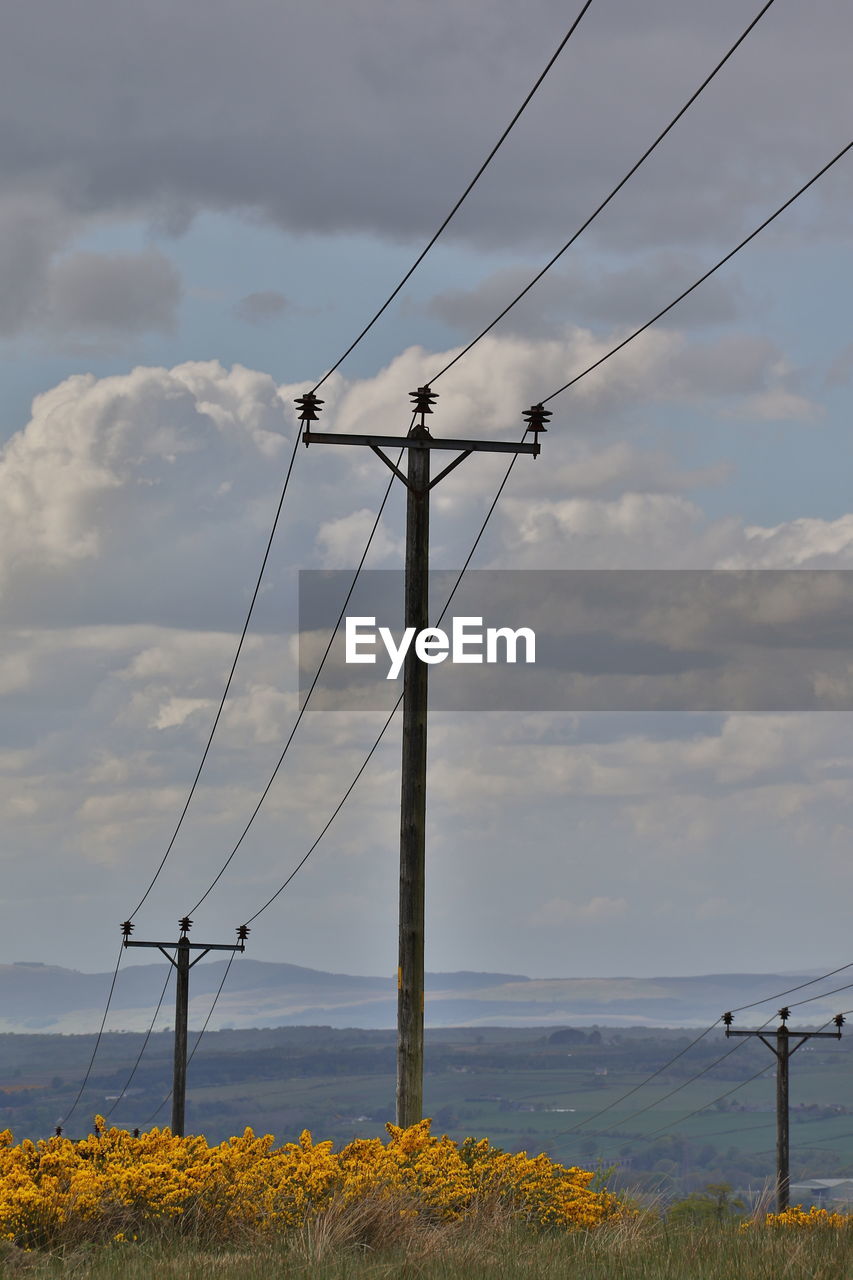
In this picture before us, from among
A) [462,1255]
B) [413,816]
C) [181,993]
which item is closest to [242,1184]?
[462,1255]

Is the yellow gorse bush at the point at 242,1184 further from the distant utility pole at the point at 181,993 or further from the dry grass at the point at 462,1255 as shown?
the distant utility pole at the point at 181,993

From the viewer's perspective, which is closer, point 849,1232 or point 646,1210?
point 849,1232

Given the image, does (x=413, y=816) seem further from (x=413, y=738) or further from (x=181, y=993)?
(x=181, y=993)

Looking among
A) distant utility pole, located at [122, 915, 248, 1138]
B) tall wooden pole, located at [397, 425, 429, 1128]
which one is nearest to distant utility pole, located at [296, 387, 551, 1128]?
tall wooden pole, located at [397, 425, 429, 1128]

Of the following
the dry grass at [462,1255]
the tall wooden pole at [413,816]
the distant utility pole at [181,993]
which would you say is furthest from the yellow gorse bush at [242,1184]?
the distant utility pole at [181,993]

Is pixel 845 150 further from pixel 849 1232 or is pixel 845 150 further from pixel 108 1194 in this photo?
pixel 108 1194

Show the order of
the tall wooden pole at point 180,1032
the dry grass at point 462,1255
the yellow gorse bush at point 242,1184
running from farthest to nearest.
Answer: the tall wooden pole at point 180,1032 < the yellow gorse bush at point 242,1184 < the dry grass at point 462,1255

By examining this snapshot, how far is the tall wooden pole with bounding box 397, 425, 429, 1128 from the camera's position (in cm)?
1898

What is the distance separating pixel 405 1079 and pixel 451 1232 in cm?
517

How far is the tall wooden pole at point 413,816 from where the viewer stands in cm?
1898

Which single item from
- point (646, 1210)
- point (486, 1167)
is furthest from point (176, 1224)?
point (646, 1210)

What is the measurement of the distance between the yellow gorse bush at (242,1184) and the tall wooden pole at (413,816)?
2749 mm

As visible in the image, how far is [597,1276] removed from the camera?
11.0 meters

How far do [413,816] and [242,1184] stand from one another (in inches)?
233
